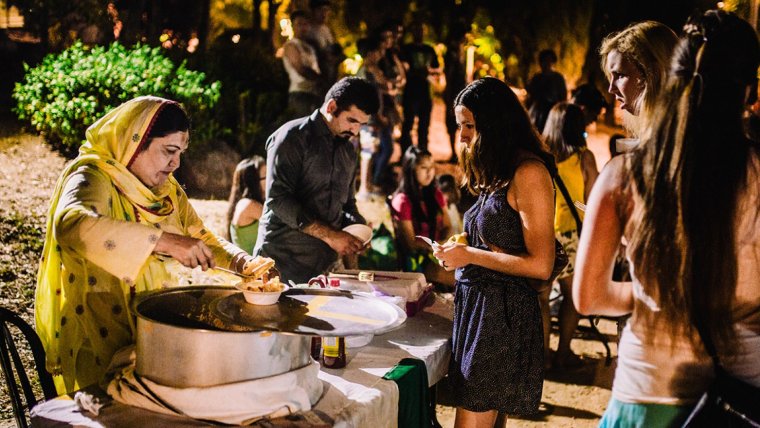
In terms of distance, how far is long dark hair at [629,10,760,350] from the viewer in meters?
1.72

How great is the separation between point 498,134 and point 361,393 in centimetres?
99

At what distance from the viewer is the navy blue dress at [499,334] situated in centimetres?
264

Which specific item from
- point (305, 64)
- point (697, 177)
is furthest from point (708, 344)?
point (305, 64)

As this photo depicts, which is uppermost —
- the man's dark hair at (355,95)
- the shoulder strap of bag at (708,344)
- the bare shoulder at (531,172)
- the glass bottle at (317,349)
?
the man's dark hair at (355,95)

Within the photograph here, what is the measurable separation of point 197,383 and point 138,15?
25.3 feet

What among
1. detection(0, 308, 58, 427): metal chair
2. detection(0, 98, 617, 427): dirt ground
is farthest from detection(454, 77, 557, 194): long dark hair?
detection(0, 98, 617, 427): dirt ground

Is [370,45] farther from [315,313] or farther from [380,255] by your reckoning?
[315,313]

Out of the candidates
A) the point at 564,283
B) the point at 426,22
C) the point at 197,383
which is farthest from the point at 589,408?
the point at 426,22

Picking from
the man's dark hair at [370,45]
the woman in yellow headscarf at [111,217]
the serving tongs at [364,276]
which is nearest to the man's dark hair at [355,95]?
the serving tongs at [364,276]

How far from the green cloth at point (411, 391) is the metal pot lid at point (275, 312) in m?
0.26

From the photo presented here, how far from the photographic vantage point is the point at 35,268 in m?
5.61

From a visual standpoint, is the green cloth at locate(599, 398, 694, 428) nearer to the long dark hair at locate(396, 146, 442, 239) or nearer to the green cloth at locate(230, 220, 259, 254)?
the green cloth at locate(230, 220, 259, 254)

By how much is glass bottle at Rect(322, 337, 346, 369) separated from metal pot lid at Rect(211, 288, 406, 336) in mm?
152

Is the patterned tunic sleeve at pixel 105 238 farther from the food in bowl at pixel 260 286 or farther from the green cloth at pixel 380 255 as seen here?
the green cloth at pixel 380 255
